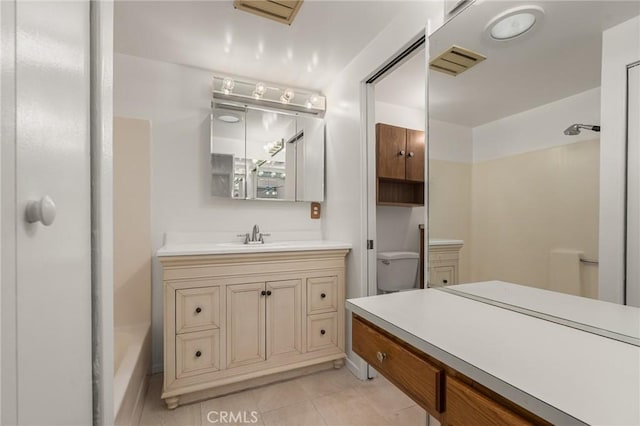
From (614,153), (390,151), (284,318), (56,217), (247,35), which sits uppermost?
(247,35)

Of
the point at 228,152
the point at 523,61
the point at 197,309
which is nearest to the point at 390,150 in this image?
the point at 228,152

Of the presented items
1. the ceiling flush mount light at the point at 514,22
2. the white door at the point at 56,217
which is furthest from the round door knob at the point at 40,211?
the ceiling flush mount light at the point at 514,22

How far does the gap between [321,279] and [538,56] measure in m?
1.65

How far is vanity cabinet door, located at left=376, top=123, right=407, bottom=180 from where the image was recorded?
2.46 meters

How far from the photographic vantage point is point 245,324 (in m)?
1.80

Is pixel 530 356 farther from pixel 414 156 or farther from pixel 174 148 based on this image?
pixel 174 148

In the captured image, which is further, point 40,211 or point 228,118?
point 228,118

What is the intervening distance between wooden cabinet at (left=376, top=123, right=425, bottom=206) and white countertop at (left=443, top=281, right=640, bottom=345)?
148 centimetres

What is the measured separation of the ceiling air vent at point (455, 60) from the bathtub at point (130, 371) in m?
1.94

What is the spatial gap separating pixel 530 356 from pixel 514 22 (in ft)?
3.70

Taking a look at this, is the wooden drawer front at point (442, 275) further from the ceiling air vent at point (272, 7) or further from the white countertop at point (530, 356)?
the ceiling air vent at point (272, 7)

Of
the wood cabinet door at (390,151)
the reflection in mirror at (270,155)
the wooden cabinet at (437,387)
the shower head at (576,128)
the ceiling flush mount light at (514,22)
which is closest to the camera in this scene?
the wooden cabinet at (437,387)

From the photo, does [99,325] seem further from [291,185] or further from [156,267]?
[291,185]

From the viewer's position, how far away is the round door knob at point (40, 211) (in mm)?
460
